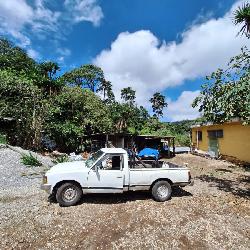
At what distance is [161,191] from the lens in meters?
9.18

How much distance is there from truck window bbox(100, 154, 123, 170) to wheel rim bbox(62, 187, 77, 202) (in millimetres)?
1274

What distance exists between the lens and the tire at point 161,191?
9.06 m

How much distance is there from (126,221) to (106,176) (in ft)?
5.86

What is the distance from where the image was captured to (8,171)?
13047 millimetres

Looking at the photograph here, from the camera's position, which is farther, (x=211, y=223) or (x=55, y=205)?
(x=55, y=205)

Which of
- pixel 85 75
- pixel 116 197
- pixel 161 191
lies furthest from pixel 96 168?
pixel 85 75

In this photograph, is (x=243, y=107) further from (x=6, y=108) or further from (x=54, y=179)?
(x=6, y=108)

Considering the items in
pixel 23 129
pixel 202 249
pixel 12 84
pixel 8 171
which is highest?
pixel 12 84

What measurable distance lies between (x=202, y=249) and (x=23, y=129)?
18862 millimetres

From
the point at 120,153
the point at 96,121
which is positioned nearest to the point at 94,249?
the point at 120,153

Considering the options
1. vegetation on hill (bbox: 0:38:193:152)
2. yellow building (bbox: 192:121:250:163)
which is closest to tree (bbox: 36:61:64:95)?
vegetation on hill (bbox: 0:38:193:152)

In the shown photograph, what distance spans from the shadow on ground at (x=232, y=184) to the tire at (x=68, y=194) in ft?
21.9

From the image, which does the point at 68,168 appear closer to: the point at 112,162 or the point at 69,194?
the point at 69,194

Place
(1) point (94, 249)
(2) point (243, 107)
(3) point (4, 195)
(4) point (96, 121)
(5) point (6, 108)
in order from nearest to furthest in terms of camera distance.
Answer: (1) point (94, 249), (3) point (4, 195), (2) point (243, 107), (5) point (6, 108), (4) point (96, 121)
